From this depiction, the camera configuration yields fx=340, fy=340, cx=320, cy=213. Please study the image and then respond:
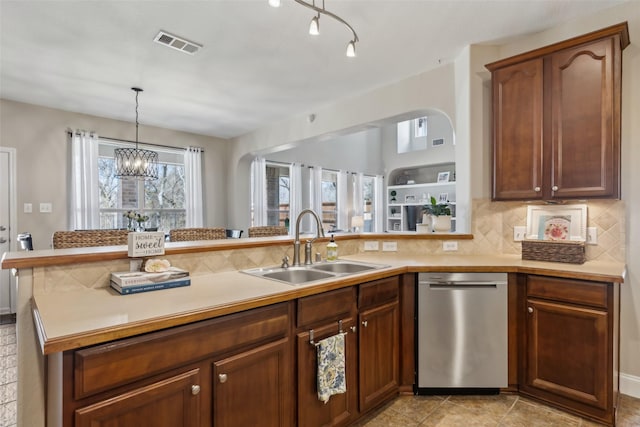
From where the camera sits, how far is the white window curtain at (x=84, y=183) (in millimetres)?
4688

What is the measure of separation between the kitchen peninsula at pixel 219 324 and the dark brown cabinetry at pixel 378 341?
0.04ft

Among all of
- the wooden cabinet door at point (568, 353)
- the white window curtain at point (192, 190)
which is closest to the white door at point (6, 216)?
the white window curtain at point (192, 190)

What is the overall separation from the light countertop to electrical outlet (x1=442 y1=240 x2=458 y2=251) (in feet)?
2.01

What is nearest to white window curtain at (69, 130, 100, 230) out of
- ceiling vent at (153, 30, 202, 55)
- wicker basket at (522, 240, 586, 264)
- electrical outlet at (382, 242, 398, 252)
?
ceiling vent at (153, 30, 202, 55)

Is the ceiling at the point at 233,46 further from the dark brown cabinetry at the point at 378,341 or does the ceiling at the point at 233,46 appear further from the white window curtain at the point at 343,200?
the white window curtain at the point at 343,200

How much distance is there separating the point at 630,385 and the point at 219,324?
2.80 meters

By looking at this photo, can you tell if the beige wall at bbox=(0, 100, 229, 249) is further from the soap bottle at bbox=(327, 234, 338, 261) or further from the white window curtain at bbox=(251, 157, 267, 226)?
the soap bottle at bbox=(327, 234, 338, 261)

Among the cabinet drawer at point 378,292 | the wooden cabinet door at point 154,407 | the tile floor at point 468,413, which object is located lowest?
the tile floor at point 468,413

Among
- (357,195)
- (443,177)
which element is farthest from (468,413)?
(443,177)

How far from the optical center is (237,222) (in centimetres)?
616

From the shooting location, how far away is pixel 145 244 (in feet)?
5.70

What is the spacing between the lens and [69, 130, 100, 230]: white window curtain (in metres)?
4.69

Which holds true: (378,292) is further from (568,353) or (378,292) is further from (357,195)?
(357,195)

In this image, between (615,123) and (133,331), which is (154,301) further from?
(615,123)
